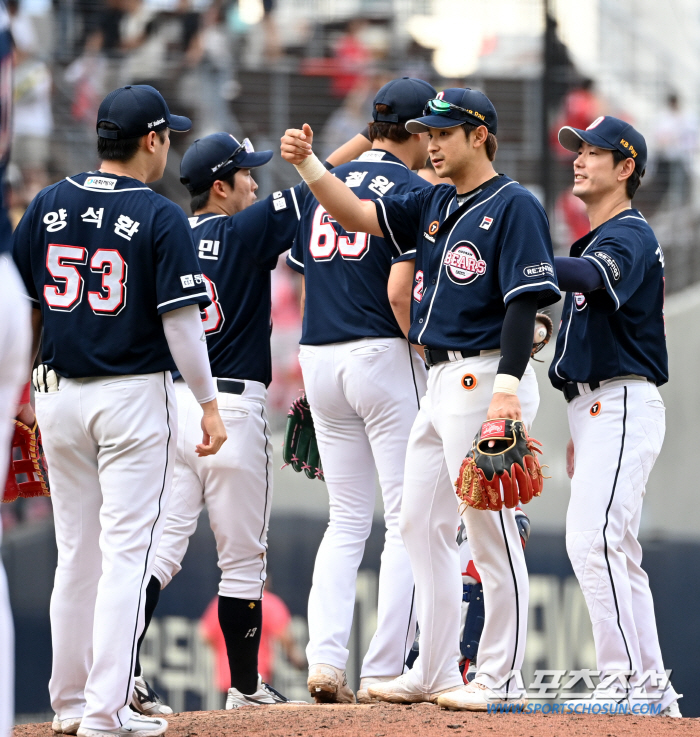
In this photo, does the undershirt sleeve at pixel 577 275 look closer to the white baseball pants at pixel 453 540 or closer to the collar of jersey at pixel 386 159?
the white baseball pants at pixel 453 540

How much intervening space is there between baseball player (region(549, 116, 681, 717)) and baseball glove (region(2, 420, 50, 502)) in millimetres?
1754

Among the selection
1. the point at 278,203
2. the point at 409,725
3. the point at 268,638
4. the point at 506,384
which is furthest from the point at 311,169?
the point at 268,638

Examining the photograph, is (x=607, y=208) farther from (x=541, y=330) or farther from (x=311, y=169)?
(x=311, y=169)

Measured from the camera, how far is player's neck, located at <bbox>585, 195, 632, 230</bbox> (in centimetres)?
385

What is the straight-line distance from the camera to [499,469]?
304 cm

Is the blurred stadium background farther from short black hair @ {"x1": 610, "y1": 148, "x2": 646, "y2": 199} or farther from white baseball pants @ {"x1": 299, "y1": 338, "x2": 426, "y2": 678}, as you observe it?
short black hair @ {"x1": 610, "y1": 148, "x2": 646, "y2": 199}

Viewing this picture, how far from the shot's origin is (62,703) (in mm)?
3297

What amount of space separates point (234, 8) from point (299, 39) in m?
0.65

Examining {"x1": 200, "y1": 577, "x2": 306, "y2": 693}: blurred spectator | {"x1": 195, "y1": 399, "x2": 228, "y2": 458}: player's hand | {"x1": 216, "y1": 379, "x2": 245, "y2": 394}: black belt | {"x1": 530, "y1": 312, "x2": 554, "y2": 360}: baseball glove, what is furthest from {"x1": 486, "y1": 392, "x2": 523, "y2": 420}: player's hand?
{"x1": 200, "y1": 577, "x2": 306, "y2": 693}: blurred spectator

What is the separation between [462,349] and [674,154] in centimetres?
695

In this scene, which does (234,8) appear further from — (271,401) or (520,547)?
(520,547)

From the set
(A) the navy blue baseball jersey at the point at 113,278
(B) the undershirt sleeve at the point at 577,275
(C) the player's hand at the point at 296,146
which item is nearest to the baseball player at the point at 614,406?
(B) the undershirt sleeve at the point at 577,275

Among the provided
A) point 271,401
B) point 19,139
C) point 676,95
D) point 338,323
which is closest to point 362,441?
point 338,323

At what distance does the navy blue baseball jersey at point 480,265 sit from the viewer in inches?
126
